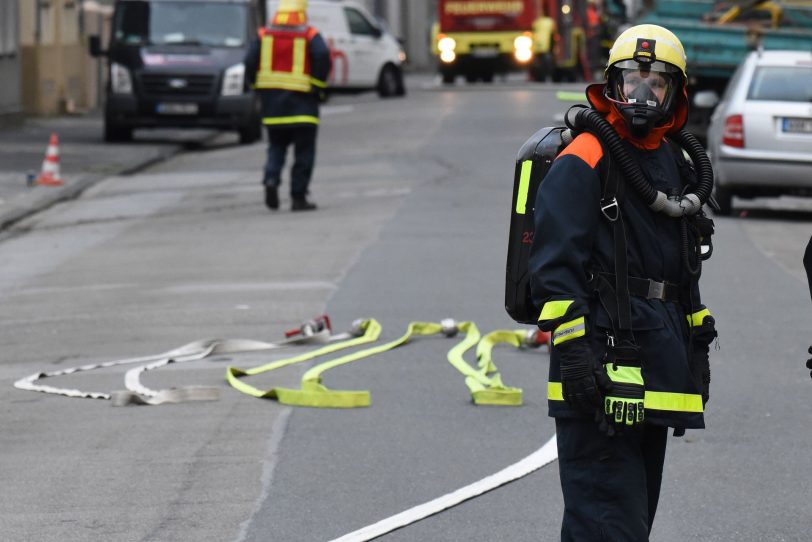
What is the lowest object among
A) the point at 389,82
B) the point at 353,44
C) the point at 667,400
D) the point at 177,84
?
the point at 389,82

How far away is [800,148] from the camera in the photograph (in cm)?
1758

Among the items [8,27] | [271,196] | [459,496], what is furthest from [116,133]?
[459,496]

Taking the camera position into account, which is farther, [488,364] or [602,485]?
[488,364]

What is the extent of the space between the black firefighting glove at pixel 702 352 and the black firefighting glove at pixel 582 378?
1.22 feet

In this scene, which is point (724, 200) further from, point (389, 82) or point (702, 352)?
point (389, 82)

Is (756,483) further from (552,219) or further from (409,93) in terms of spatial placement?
(409,93)

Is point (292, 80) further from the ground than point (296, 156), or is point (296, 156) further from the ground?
point (292, 80)

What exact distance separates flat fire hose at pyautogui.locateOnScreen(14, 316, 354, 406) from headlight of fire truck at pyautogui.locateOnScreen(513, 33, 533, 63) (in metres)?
36.1

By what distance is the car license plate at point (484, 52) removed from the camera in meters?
46.2

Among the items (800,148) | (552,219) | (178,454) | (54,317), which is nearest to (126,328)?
(54,317)

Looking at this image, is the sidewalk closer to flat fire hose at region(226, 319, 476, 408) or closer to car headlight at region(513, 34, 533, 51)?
flat fire hose at region(226, 319, 476, 408)

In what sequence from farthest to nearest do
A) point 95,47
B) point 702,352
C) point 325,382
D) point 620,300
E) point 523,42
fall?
1. point 523,42
2. point 95,47
3. point 325,382
4. point 702,352
5. point 620,300

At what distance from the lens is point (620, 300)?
15.3 ft

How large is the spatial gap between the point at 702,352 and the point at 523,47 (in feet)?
136
